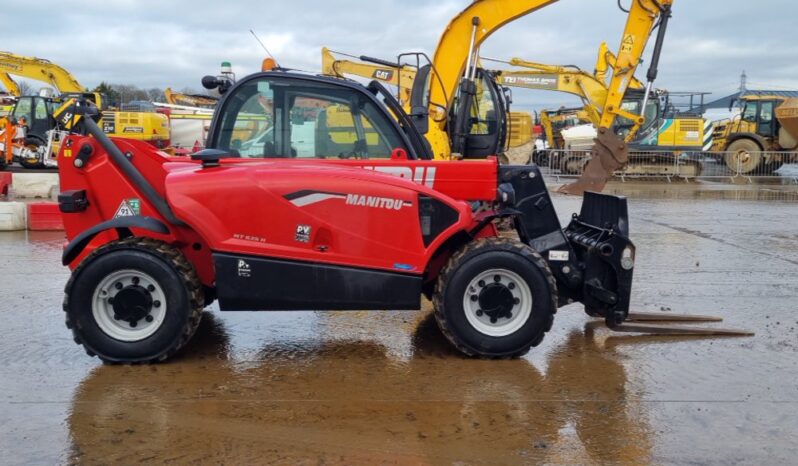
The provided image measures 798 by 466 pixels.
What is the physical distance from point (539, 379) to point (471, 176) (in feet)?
5.17

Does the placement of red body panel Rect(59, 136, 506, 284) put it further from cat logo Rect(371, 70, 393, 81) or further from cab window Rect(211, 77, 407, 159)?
cat logo Rect(371, 70, 393, 81)

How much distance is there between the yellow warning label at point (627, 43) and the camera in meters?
14.8

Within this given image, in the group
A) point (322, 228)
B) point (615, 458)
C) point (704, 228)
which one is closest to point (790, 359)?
point (615, 458)

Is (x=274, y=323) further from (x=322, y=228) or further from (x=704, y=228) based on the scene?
(x=704, y=228)

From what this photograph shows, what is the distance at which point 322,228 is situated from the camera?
17.1 feet

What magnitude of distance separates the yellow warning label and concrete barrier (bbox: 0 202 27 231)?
444 inches

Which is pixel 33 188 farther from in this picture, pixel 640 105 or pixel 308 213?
pixel 640 105

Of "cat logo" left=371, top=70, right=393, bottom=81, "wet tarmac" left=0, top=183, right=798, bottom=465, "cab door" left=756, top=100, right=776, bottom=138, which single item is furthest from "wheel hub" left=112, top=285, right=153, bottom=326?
"cab door" left=756, top=100, right=776, bottom=138

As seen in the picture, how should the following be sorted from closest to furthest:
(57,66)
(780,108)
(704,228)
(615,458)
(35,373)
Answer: (615,458)
(35,373)
(704,228)
(780,108)
(57,66)

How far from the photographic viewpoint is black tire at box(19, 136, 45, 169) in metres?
24.5

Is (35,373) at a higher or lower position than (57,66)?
lower

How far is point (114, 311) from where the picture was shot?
5.22 metres

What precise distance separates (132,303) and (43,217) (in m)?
7.54

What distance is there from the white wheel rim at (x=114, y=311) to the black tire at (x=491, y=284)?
1.94 meters
